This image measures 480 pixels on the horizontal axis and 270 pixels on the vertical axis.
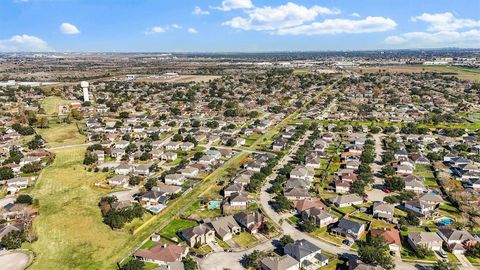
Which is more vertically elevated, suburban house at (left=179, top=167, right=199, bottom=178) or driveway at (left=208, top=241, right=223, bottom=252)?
suburban house at (left=179, top=167, right=199, bottom=178)

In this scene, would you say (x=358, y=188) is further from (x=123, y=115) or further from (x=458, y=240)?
(x=123, y=115)

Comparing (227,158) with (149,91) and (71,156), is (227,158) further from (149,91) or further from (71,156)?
(149,91)

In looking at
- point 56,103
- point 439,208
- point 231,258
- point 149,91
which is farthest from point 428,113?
point 56,103

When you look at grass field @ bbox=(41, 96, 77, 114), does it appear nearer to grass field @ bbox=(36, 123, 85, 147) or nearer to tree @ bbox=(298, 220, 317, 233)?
grass field @ bbox=(36, 123, 85, 147)

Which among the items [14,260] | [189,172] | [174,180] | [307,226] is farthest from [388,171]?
[14,260]

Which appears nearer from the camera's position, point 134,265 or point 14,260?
point 134,265

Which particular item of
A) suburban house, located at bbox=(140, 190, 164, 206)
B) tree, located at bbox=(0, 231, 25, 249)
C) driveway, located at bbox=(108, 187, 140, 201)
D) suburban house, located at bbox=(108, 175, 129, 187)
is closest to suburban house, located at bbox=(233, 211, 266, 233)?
suburban house, located at bbox=(140, 190, 164, 206)
